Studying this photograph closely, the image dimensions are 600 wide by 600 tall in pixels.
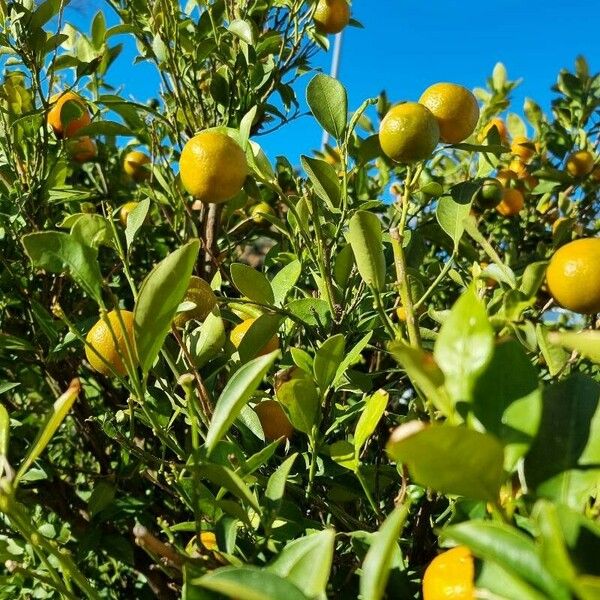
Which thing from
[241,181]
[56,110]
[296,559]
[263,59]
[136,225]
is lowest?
[296,559]

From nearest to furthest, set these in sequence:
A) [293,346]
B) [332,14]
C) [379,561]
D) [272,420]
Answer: [379,561], [272,420], [293,346], [332,14]

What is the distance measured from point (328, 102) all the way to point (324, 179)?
0.09 m

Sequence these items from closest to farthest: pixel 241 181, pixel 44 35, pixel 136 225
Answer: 1. pixel 136 225
2. pixel 241 181
3. pixel 44 35

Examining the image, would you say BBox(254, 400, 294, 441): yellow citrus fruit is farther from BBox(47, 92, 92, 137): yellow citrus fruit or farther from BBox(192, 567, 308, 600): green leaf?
BBox(47, 92, 92, 137): yellow citrus fruit

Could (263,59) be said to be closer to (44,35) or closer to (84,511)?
(44,35)

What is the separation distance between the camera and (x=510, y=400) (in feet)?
1.30

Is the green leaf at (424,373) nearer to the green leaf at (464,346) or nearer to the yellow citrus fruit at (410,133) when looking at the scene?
the green leaf at (464,346)

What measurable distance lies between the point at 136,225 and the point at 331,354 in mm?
269

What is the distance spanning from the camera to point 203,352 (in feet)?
2.23

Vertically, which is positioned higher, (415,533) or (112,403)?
(112,403)

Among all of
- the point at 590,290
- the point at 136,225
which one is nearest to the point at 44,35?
the point at 136,225

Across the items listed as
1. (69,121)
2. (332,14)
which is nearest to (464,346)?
(69,121)

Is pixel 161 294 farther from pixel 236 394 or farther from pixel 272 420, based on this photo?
pixel 272 420

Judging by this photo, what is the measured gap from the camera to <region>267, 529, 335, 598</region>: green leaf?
37 centimetres
